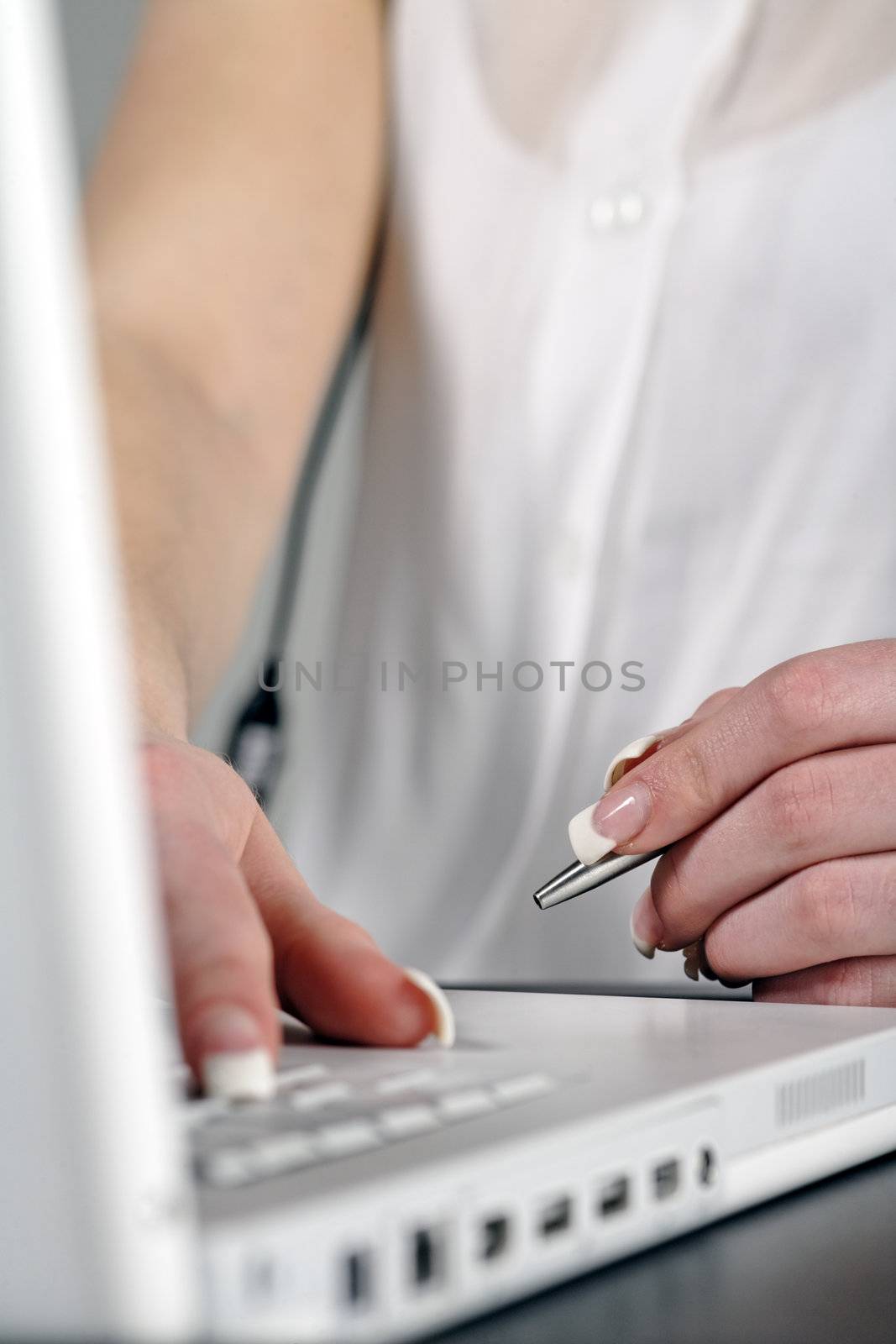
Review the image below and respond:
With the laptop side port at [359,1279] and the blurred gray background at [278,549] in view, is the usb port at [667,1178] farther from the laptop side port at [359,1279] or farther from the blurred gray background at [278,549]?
the blurred gray background at [278,549]

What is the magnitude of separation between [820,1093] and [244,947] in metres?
0.15

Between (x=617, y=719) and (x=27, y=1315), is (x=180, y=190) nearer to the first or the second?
(x=617, y=719)

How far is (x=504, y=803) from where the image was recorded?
89 cm

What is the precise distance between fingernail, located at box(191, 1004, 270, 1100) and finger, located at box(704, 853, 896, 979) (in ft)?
1.00

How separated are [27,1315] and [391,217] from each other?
0.95m

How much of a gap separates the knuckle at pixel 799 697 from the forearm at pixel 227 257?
1.40 ft

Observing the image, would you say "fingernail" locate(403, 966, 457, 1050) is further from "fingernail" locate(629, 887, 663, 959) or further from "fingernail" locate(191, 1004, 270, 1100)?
"fingernail" locate(629, 887, 663, 959)

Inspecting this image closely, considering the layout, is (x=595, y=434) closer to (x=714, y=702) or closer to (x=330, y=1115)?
(x=714, y=702)

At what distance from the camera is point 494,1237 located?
231 millimetres

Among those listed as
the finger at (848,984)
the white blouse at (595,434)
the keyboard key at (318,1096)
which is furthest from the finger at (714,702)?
the keyboard key at (318,1096)

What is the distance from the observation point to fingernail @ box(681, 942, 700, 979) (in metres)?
A: 0.56

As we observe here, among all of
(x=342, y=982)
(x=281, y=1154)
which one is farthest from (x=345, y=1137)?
(x=342, y=982)

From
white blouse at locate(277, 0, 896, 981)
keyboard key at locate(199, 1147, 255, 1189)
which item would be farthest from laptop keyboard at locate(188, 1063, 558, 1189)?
white blouse at locate(277, 0, 896, 981)

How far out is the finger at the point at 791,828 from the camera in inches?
20.2
